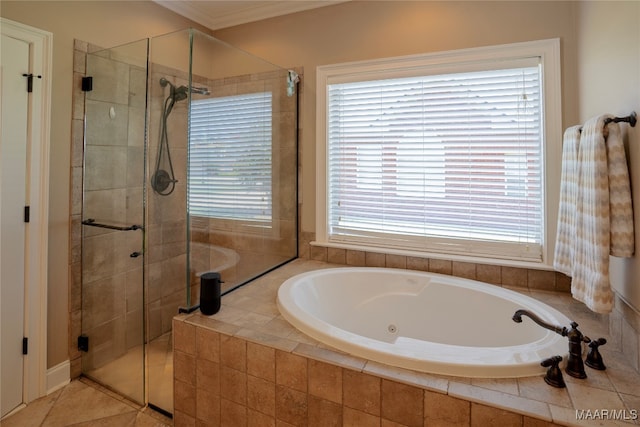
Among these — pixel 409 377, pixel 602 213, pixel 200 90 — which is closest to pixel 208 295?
pixel 409 377

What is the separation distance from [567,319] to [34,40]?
321cm

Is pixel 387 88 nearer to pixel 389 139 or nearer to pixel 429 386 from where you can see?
pixel 389 139

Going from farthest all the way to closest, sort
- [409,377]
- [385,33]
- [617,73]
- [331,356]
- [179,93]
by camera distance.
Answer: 1. [385,33]
2. [179,93]
3. [617,73]
4. [331,356]
5. [409,377]

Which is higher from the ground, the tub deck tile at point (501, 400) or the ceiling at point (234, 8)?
the ceiling at point (234, 8)

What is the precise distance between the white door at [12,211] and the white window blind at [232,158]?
891 mm

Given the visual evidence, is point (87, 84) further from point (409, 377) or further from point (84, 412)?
point (409, 377)

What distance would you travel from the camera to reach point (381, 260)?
97.2 inches

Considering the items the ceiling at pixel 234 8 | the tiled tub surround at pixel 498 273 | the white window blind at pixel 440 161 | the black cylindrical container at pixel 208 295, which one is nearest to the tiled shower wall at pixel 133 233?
the black cylindrical container at pixel 208 295

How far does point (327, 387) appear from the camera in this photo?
4.14 feet

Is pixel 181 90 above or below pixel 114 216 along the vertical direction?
above

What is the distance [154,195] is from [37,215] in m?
0.63

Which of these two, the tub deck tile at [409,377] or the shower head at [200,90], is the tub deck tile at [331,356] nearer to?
the tub deck tile at [409,377]

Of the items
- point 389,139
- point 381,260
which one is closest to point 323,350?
point 381,260

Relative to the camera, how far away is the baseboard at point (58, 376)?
202 centimetres
